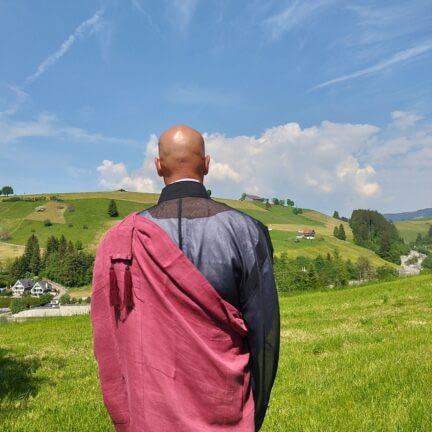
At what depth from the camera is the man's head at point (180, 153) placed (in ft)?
10.8

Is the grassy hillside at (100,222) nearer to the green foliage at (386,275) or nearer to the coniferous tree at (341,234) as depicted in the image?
the coniferous tree at (341,234)

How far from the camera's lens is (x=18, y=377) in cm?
991

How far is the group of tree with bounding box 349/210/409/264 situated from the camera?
15812 cm

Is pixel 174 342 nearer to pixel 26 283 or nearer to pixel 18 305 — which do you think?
pixel 18 305

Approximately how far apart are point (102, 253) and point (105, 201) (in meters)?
169

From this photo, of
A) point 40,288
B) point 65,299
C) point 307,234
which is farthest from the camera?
point 307,234

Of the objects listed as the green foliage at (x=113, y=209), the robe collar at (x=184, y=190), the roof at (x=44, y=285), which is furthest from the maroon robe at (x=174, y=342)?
the green foliage at (x=113, y=209)

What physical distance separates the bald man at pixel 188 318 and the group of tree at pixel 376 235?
163455mm

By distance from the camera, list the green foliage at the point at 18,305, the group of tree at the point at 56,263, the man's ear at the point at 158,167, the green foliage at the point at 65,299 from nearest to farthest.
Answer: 1. the man's ear at the point at 158,167
2. the green foliage at the point at 18,305
3. the green foliage at the point at 65,299
4. the group of tree at the point at 56,263

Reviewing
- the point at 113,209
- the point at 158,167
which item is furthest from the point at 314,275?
the point at 113,209

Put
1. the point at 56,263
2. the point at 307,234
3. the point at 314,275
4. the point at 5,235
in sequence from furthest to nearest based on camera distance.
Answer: the point at 5,235
the point at 307,234
the point at 56,263
the point at 314,275

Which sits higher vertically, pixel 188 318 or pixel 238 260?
pixel 238 260

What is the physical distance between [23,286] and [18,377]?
136m

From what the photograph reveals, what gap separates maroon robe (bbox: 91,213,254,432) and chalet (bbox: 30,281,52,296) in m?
137
